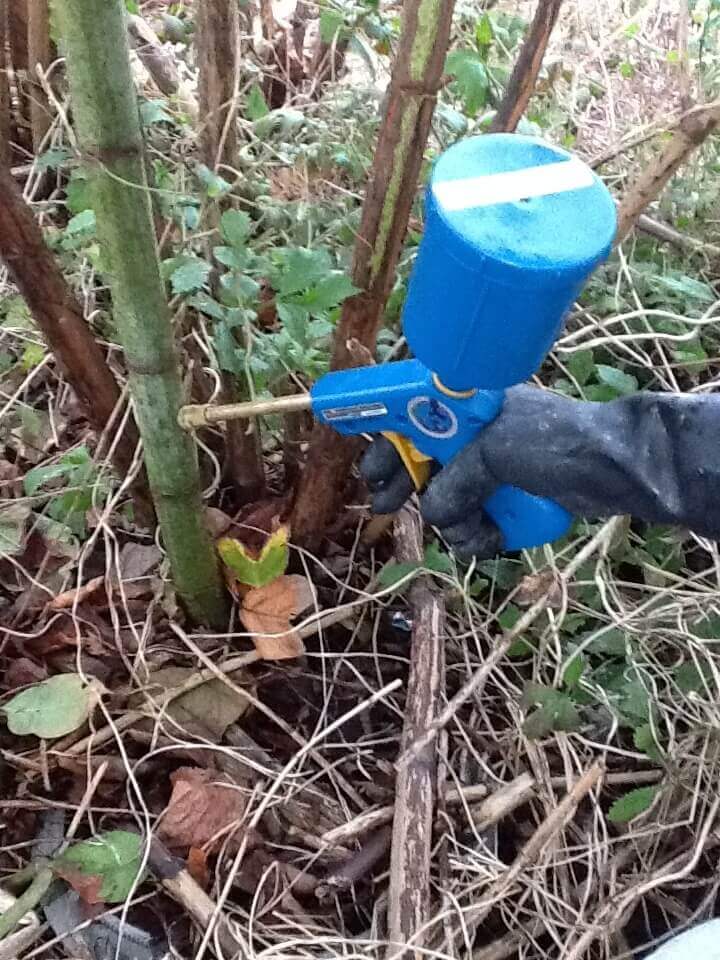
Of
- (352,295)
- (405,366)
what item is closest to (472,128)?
(352,295)

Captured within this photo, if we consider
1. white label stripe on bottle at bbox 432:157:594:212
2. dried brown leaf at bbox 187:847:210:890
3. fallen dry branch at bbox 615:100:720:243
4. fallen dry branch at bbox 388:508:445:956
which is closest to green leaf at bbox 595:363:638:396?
fallen dry branch at bbox 615:100:720:243

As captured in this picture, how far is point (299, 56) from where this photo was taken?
1.48 meters

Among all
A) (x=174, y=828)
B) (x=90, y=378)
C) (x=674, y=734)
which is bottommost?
(x=174, y=828)

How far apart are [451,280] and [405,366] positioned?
0.14 metres

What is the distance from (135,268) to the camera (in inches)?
28.5

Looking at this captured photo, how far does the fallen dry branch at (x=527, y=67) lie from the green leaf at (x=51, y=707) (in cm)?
80

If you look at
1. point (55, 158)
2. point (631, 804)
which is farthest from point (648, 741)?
point (55, 158)

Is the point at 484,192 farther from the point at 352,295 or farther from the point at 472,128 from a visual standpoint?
the point at 472,128

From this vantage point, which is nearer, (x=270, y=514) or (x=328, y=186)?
(x=270, y=514)

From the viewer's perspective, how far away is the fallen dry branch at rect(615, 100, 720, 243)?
83cm

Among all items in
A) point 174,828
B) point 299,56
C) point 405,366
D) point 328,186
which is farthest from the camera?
point 299,56

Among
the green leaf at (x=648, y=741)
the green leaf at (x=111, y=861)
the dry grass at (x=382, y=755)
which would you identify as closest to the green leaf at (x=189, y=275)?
the dry grass at (x=382, y=755)

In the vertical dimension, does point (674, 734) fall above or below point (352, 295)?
below

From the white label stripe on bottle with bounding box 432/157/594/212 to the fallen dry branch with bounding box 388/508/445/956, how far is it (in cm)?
61
